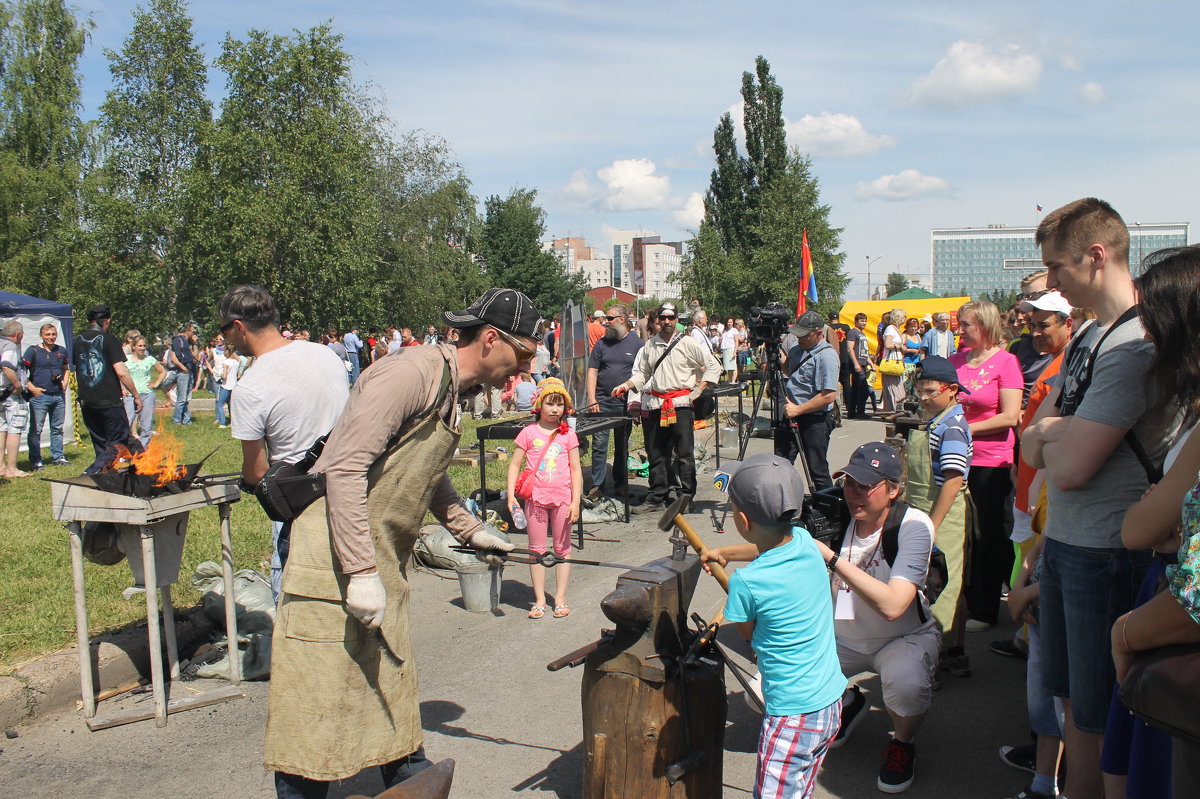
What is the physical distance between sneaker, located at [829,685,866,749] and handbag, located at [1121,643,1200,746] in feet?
6.97

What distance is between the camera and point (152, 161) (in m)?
34.5

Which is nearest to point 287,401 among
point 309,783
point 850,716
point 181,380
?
point 309,783

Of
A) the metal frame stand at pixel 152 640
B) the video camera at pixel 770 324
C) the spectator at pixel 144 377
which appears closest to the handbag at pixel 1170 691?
the metal frame stand at pixel 152 640

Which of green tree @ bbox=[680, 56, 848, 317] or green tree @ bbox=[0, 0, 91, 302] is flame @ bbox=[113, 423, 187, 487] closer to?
green tree @ bbox=[0, 0, 91, 302]

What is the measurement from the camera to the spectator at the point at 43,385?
10930 millimetres

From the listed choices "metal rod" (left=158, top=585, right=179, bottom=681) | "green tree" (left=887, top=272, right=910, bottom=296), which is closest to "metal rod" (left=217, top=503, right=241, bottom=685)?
"metal rod" (left=158, top=585, right=179, bottom=681)

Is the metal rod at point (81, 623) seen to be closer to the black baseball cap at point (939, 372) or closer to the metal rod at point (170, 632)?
the metal rod at point (170, 632)

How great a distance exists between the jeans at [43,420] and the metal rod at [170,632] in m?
7.95

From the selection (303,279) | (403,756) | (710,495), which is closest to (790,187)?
(303,279)

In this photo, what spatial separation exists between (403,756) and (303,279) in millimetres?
32192

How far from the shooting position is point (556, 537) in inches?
235

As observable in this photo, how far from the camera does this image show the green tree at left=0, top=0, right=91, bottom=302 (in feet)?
108

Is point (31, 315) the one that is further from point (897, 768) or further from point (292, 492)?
point (897, 768)

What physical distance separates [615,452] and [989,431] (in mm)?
4322
